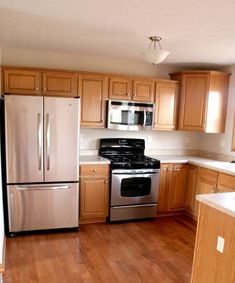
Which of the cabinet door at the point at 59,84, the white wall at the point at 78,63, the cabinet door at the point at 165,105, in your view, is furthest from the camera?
the cabinet door at the point at 165,105

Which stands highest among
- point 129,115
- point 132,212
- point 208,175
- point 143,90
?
point 143,90

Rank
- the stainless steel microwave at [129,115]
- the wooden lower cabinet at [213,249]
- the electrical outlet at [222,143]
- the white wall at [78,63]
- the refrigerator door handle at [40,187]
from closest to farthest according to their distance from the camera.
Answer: the wooden lower cabinet at [213,249] < the refrigerator door handle at [40,187] < the white wall at [78,63] < the stainless steel microwave at [129,115] < the electrical outlet at [222,143]

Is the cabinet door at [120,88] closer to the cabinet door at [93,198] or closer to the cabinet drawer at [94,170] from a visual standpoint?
the cabinet drawer at [94,170]

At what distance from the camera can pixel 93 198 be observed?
3.69 m

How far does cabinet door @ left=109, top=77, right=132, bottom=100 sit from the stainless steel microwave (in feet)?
0.30

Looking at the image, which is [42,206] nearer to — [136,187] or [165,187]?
[136,187]

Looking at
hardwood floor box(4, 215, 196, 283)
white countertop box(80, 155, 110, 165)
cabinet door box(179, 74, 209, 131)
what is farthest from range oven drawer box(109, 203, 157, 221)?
cabinet door box(179, 74, 209, 131)

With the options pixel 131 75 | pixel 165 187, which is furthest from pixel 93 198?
pixel 131 75

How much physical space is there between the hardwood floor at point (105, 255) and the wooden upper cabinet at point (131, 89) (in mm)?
1879

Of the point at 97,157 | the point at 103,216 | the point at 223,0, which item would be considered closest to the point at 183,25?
the point at 223,0

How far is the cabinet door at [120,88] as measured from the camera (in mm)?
3861

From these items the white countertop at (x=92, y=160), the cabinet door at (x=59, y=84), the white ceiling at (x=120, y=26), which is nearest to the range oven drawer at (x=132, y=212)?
the white countertop at (x=92, y=160)

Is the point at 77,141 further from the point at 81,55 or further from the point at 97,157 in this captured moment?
the point at 81,55

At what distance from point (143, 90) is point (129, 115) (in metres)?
0.44
